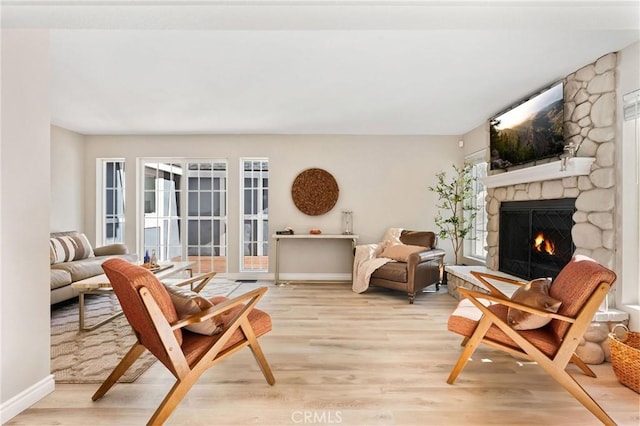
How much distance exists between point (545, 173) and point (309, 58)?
95.3 inches

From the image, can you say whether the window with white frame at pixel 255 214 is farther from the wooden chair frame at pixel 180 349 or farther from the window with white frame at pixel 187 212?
the wooden chair frame at pixel 180 349

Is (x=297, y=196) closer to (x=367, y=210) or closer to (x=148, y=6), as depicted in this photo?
(x=367, y=210)

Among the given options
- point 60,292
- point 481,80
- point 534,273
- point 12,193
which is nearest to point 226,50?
point 12,193

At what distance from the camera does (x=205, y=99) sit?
144 inches

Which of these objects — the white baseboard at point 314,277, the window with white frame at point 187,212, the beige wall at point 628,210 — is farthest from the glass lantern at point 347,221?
the beige wall at point 628,210

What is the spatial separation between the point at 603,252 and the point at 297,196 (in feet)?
12.7

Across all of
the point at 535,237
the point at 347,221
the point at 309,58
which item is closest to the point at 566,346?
the point at 535,237

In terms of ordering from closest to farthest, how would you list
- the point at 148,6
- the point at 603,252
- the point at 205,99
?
the point at 148,6 → the point at 603,252 → the point at 205,99

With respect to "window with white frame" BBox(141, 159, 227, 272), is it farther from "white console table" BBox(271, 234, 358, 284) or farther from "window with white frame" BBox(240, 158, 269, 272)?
"white console table" BBox(271, 234, 358, 284)

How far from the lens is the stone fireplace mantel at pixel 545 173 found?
2.63m

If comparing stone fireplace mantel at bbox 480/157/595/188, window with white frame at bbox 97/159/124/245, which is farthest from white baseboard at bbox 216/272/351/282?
stone fireplace mantel at bbox 480/157/595/188

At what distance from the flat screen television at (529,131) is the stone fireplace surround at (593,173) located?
83mm

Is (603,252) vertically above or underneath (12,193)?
underneath

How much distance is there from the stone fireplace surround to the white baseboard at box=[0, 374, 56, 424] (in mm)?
3690
